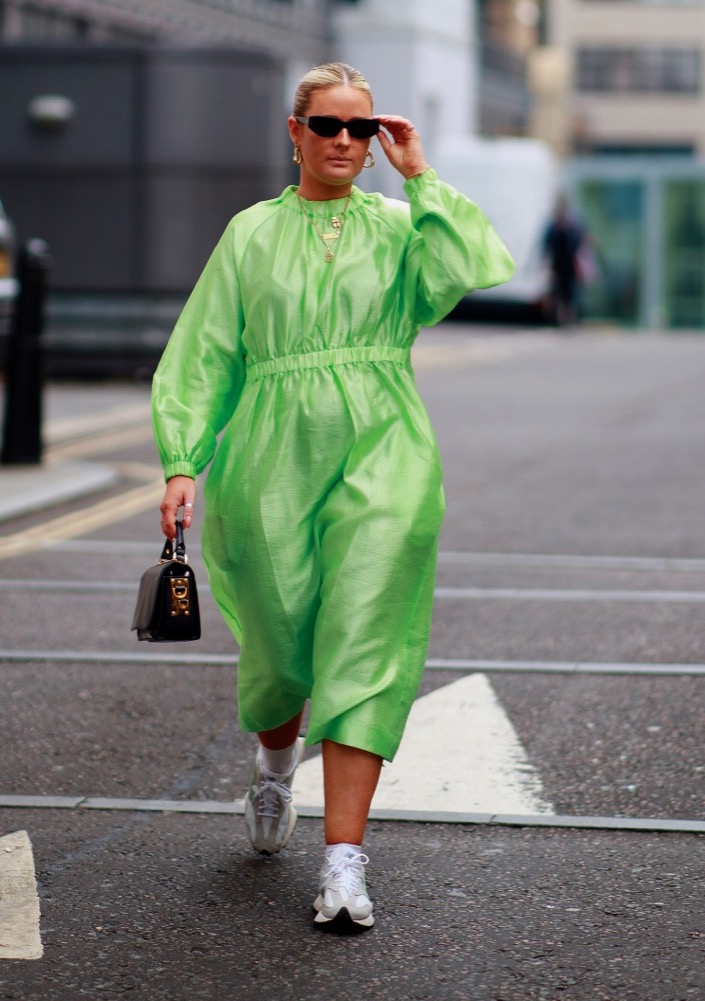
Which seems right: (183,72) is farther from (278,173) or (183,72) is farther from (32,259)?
(32,259)

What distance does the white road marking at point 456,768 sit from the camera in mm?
4664

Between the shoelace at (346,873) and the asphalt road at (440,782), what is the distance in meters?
0.10

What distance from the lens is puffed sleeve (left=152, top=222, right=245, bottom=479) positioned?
395 cm

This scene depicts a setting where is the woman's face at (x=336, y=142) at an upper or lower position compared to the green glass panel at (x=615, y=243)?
upper

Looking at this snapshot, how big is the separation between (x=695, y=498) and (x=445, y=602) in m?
3.50

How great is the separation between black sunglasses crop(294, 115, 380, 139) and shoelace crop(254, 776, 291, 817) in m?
1.33

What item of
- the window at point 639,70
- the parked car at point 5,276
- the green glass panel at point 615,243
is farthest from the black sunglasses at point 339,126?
the window at point 639,70

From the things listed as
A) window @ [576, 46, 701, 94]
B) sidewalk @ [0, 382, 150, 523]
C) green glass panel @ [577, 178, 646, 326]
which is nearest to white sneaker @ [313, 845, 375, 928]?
sidewalk @ [0, 382, 150, 523]

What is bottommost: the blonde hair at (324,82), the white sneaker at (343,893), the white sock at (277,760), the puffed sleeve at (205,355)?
the white sneaker at (343,893)

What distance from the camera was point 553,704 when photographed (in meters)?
5.70

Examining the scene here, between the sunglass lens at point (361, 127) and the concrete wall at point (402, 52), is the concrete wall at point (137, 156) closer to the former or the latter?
the sunglass lens at point (361, 127)

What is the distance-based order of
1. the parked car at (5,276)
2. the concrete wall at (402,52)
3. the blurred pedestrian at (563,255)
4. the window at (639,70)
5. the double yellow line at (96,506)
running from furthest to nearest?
the window at (639,70) → the concrete wall at (402,52) → the blurred pedestrian at (563,255) → the parked car at (5,276) → the double yellow line at (96,506)

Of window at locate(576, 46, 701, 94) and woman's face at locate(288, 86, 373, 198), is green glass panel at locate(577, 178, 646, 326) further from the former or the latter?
window at locate(576, 46, 701, 94)

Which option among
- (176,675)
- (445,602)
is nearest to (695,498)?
(445,602)
